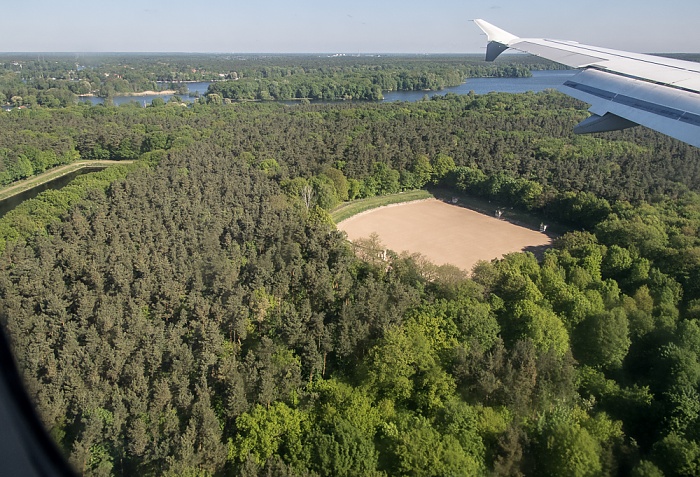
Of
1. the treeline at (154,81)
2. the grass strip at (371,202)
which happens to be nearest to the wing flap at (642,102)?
the grass strip at (371,202)

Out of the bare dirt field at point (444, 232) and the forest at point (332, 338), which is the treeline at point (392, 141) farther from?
the bare dirt field at point (444, 232)

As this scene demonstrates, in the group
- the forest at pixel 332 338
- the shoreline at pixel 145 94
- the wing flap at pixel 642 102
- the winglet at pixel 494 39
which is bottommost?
the forest at pixel 332 338

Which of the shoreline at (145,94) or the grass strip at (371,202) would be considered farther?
the shoreline at (145,94)

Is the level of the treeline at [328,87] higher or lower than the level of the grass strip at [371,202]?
higher

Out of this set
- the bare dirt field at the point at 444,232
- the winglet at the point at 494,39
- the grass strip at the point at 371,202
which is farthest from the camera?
the grass strip at the point at 371,202

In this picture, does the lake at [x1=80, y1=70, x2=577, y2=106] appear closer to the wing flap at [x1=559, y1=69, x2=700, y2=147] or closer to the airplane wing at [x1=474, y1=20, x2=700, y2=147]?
the airplane wing at [x1=474, y1=20, x2=700, y2=147]

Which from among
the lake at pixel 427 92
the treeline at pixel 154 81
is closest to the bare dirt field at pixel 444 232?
the treeline at pixel 154 81

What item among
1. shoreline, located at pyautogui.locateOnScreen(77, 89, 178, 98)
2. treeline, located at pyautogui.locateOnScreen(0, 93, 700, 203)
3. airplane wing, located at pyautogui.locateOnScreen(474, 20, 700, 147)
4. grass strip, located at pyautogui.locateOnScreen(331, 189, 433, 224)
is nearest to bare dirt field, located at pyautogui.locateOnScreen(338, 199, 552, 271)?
grass strip, located at pyautogui.locateOnScreen(331, 189, 433, 224)

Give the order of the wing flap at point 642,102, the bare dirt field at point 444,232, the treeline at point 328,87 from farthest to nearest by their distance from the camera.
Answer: the treeline at point 328,87 < the bare dirt field at point 444,232 < the wing flap at point 642,102
